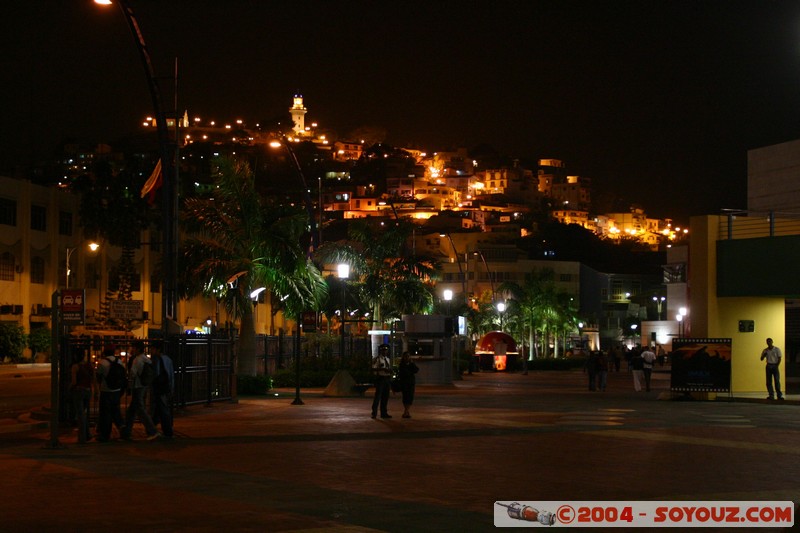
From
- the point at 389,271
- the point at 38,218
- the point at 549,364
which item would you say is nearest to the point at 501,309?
the point at 549,364

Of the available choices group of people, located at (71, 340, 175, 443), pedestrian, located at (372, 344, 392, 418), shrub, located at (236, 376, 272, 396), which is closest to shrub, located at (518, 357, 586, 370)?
shrub, located at (236, 376, 272, 396)

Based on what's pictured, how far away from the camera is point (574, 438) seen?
20.0m

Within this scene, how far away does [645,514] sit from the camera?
11391 mm

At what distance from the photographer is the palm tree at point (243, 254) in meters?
33.9

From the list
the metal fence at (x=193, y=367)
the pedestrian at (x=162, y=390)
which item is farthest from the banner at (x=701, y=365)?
the pedestrian at (x=162, y=390)

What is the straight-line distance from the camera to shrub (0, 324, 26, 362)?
60500 mm

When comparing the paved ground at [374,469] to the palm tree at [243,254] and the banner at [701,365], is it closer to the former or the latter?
the banner at [701,365]

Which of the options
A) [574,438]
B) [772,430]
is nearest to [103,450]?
[574,438]

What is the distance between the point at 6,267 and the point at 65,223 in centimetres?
672

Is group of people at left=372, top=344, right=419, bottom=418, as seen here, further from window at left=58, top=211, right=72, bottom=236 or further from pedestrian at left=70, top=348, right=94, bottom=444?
window at left=58, top=211, right=72, bottom=236

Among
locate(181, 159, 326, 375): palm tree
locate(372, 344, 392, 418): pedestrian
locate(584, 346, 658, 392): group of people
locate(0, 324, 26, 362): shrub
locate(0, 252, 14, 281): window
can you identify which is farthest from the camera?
locate(0, 252, 14, 281): window

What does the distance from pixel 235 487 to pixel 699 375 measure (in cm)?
2228

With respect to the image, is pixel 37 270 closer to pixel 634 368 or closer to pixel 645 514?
pixel 634 368

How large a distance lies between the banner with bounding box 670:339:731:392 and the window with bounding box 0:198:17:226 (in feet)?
147
